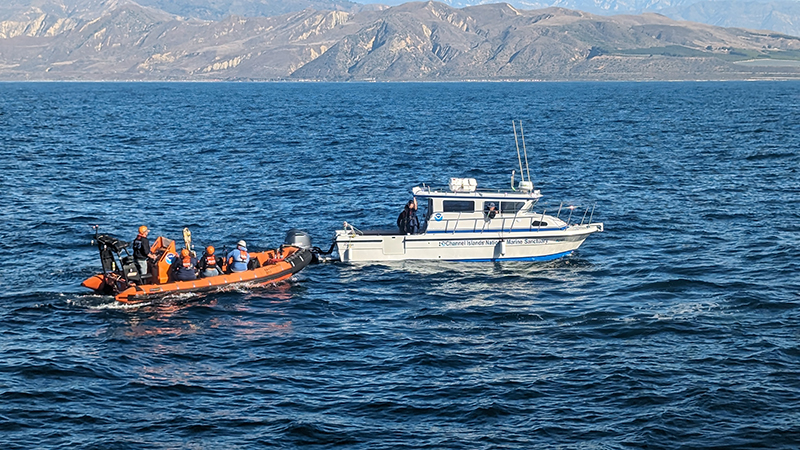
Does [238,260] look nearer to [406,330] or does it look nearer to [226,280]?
[226,280]

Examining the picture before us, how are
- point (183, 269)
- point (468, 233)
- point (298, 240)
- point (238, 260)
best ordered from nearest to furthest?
point (183, 269) < point (238, 260) < point (298, 240) < point (468, 233)

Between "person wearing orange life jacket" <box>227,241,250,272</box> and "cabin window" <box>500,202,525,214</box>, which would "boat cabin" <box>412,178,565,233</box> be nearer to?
"cabin window" <box>500,202,525,214</box>

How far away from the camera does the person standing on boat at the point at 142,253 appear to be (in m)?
31.9

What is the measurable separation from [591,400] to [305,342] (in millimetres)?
9231

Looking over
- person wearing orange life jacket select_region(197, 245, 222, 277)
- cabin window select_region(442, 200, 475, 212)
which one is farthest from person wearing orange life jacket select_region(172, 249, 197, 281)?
cabin window select_region(442, 200, 475, 212)

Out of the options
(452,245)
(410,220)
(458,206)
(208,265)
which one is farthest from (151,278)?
(458,206)

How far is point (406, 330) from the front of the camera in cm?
2830

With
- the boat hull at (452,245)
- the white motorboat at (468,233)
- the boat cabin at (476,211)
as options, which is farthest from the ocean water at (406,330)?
the boat cabin at (476,211)

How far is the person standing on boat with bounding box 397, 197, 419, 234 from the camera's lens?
36062 mm

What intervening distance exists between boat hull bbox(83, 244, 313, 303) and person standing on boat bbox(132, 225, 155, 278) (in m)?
1.25

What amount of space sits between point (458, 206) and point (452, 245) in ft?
5.37

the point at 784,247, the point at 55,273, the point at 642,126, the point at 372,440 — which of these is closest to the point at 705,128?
the point at 642,126

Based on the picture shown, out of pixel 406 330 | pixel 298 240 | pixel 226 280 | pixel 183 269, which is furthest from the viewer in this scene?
pixel 298 240

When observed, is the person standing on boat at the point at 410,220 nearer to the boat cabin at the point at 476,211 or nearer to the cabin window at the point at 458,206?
the boat cabin at the point at 476,211
